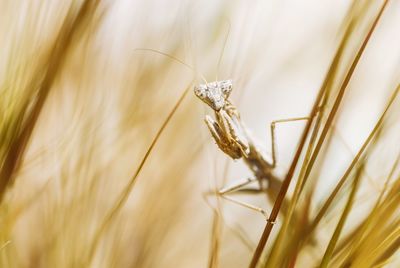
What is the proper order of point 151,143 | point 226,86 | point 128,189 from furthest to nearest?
point 151,143
point 226,86
point 128,189

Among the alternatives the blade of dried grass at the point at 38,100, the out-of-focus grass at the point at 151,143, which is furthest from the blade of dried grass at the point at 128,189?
the blade of dried grass at the point at 38,100

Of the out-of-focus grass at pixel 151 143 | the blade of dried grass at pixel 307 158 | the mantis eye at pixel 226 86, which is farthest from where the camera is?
the mantis eye at pixel 226 86

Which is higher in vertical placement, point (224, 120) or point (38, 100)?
point (224, 120)

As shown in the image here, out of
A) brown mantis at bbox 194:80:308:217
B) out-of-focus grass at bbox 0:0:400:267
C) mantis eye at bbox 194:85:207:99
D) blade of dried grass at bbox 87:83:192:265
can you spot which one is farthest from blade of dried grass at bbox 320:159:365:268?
mantis eye at bbox 194:85:207:99

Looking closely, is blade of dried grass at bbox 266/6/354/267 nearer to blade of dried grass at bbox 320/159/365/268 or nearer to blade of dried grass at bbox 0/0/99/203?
blade of dried grass at bbox 320/159/365/268

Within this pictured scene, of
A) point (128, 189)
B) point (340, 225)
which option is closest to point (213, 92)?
point (128, 189)

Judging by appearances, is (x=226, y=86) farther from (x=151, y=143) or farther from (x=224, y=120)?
(x=151, y=143)

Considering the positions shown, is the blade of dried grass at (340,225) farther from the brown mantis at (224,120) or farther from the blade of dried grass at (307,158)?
the brown mantis at (224,120)

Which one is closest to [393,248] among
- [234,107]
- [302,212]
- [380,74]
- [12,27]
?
[302,212]
